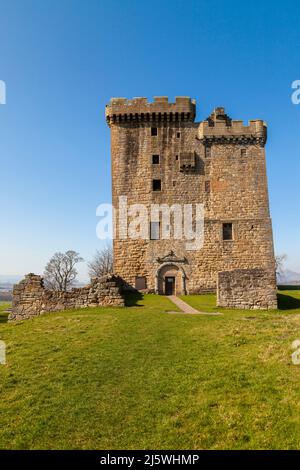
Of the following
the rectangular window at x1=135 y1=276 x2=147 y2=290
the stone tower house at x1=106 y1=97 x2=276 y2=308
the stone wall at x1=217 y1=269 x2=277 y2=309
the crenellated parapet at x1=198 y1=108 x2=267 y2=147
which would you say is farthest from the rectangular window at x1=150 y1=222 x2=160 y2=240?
the stone wall at x1=217 y1=269 x2=277 y2=309

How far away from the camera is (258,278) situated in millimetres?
19969

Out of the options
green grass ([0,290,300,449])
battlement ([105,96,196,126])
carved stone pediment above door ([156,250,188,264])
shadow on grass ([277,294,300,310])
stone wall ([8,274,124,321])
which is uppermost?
battlement ([105,96,196,126])

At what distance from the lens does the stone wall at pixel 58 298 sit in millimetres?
20656

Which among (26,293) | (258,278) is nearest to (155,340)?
(258,278)

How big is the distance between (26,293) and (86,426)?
16473 mm

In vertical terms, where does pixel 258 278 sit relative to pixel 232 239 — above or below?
below

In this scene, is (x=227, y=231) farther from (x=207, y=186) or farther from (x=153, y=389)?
(x=153, y=389)

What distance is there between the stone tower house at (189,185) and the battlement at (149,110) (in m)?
0.09

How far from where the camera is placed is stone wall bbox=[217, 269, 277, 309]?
19.9 meters

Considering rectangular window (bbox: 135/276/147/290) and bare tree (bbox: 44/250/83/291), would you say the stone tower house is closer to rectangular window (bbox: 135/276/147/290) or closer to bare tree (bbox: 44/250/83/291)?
rectangular window (bbox: 135/276/147/290)

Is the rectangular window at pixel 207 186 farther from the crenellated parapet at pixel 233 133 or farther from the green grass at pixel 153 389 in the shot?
the green grass at pixel 153 389

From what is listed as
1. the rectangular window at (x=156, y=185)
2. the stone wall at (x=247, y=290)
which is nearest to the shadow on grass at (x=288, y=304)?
the stone wall at (x=247, y=290)

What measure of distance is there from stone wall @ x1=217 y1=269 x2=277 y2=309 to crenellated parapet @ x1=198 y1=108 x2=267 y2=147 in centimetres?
1506

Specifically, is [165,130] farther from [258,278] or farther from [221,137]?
[258,278]
